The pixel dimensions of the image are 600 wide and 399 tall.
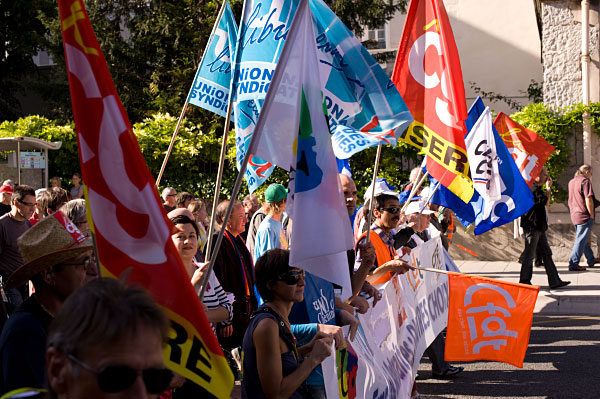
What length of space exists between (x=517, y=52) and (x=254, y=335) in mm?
24012

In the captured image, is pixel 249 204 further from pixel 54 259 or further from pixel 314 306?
pixel 54 259

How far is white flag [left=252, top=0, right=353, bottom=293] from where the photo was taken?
3.69 meters

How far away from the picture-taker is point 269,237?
6125 millimetres

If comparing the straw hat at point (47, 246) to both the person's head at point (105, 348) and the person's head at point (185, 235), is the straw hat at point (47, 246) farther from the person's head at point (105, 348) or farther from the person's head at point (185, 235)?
the person's head at point (185, 235)

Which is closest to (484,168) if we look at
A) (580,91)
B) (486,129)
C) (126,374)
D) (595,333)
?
(486,129)

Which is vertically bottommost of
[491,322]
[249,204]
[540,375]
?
[540,375]

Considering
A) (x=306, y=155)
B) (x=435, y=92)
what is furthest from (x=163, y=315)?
(x=435, y=92)

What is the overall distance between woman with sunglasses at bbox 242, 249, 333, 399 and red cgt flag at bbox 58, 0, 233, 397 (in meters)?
0.65

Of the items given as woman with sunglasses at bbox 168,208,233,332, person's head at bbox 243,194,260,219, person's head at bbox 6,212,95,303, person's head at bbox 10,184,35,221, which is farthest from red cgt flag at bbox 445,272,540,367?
person's head at bbox 243,194,260,219

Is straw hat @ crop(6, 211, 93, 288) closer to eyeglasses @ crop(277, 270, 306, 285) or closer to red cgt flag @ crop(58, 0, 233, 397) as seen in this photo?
red cgt flag @ crop(58, 0, 233, 397)

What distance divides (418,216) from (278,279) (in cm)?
386

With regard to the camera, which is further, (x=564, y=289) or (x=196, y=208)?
(x=564, y=289)

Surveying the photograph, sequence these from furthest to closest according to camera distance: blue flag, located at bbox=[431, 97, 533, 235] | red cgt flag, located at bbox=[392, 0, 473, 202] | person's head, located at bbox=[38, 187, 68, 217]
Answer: blue flag, located at bbox=[431, 97, 533, 235] → person's head, located at bbox=[38, 187, 68, 217] → red cgt flag, located at bbox=[392, 0, 473, 202]

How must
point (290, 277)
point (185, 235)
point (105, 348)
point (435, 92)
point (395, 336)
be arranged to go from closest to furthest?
point (105, 348)
point (290, 277)
point (185, 235)
point (395, 336)
point (435, 92)
